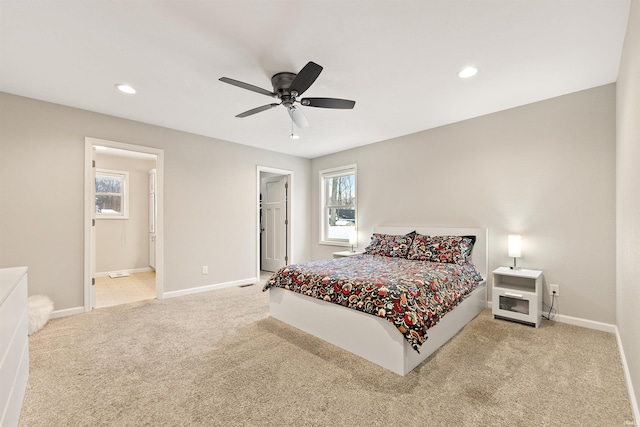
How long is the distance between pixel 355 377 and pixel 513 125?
11.1 ft

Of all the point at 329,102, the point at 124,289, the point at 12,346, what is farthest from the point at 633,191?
the point at 124,289

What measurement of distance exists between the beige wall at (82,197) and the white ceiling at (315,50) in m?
0.34

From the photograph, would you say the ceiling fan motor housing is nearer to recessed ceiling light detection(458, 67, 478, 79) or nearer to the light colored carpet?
recessed ceiling light detection(458, 67, 478, 79)

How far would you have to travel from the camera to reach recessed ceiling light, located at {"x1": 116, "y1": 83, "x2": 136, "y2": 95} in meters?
2.89

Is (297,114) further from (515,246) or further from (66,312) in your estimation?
(66,312)

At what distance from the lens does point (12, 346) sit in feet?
5.04

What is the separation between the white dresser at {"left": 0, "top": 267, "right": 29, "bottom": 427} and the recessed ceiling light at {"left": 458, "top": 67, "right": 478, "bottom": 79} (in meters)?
3.50

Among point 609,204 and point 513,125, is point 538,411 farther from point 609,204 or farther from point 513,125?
point 513,125

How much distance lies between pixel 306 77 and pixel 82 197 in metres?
3.21

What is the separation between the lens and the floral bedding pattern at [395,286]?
212 cm

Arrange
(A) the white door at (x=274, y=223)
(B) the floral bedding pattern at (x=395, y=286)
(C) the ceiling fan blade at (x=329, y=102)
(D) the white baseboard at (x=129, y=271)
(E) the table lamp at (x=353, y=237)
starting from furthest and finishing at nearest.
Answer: (A) the white door at (x=274, y=223), (D) the white baseboard at (x=129, y=271), (E) the table lamp at (x=353, y=237), (C) the ceiling fan blade at (x=329, y=102), (B) the floral bedding pattern at (x=395, y=286)

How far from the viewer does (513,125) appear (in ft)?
11.4

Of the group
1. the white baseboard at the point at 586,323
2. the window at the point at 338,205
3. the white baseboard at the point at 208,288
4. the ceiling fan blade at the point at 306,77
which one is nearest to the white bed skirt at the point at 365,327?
the white baseboard at the point at 586,323

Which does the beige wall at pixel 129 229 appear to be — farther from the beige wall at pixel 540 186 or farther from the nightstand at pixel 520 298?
the nightstand at pixel 520 298
